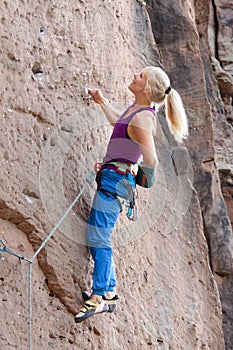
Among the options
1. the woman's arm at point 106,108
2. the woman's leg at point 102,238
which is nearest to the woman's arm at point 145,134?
the woman's leg at point 102,238

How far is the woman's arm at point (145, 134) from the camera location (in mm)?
4719

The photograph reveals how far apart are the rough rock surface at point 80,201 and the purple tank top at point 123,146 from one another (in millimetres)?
397

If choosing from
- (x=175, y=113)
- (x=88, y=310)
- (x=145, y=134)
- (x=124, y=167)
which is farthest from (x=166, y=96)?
(x=88, y=310)

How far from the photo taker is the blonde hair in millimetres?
4852

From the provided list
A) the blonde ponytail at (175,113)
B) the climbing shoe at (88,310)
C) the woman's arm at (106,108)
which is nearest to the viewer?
the climbing shoe at (88,310)

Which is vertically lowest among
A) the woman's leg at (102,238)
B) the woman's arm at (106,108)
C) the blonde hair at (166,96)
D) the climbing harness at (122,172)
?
the woman's leg at (102,238)

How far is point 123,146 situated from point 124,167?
0.37 feet

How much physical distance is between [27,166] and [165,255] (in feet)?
5.68

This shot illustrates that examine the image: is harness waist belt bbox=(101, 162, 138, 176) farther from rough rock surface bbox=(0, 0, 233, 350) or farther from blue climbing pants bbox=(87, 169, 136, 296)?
rough rock surface bbox=(0, 0, 233, 350)

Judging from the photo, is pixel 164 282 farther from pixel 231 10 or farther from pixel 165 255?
pixel 231 10

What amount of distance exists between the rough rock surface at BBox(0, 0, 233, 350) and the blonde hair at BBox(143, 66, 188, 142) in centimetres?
64

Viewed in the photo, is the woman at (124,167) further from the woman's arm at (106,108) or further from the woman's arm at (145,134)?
the woman's arm at (106,108)

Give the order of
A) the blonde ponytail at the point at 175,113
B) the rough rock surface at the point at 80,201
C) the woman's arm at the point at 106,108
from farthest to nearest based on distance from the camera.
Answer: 1. the woman's arm at the point at 106,108
2. the blonde ponytail at the point at 175,113
3. the rough rock surface at the point at 80,201

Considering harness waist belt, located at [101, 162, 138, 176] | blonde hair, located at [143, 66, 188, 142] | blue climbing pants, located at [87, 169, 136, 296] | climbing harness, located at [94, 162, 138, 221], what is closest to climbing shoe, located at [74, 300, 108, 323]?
blue climbing pants, located at [87, 169, 136, 296]
